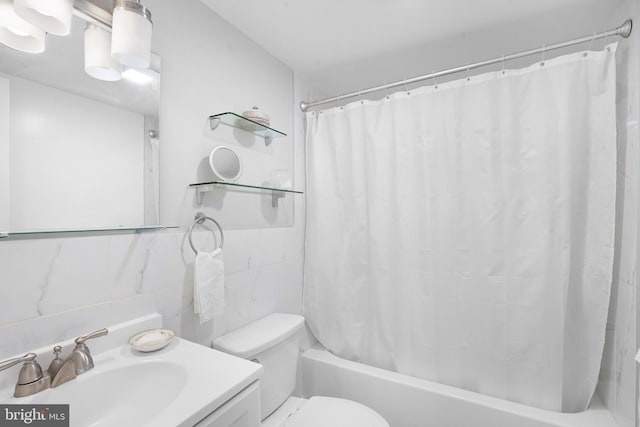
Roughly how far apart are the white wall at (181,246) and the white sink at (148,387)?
142 millimetres

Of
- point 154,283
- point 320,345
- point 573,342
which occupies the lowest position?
point 320,345

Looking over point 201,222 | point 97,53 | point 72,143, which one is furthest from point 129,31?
point 201,222

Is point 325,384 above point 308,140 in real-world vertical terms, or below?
below

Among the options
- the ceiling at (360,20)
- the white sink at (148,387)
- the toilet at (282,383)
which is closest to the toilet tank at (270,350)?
the toilet at (282,383)

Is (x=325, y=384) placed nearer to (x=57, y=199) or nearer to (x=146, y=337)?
(x=146, y=337)

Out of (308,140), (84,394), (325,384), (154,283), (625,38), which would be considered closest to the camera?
(84,394)

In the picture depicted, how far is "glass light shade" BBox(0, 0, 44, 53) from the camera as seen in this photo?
0.78m

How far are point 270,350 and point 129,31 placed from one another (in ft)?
4.39

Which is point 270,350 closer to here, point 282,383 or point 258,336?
point 258,336

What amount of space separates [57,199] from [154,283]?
0.43 m

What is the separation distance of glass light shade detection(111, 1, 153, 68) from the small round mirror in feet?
1.60

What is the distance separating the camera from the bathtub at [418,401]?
4.38ft

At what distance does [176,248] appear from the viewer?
1.21 metres

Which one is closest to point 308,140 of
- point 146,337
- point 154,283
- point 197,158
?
point 197,158
